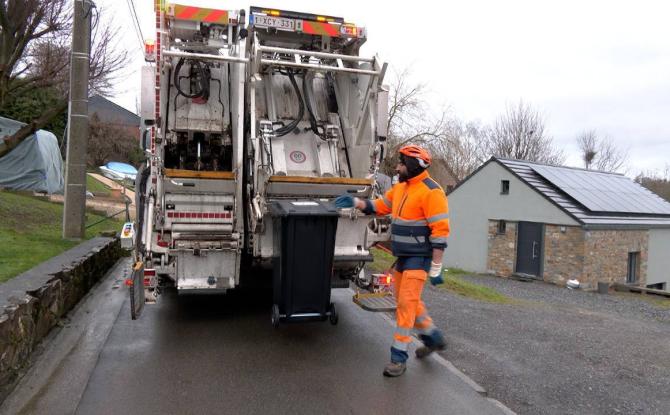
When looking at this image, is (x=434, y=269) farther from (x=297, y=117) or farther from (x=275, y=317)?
(x=297, y=117)

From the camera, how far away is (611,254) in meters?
19.7

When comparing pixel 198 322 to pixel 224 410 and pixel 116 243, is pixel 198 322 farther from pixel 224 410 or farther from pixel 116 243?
pixel 116 243

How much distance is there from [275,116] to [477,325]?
3.28 metres

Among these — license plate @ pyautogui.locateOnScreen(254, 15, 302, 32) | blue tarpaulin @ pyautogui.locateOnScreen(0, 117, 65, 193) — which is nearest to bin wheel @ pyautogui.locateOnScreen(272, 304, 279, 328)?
license plate @ pyautogui.locateOnScreen(254, 15, 302, 32)

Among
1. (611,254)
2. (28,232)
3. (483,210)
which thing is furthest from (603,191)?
(28,232)

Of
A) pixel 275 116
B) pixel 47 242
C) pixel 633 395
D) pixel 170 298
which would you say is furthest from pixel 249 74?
pixel 47 242

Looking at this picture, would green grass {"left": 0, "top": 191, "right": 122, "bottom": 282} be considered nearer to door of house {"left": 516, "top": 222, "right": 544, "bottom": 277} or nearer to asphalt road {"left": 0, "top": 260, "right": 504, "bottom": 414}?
asphalt road {"left": 0, "top": 260, "right": 504, "bottom": 414}

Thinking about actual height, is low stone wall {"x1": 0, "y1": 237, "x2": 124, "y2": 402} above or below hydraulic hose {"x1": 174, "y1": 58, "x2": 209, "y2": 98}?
below

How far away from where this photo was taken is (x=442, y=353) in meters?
5.24

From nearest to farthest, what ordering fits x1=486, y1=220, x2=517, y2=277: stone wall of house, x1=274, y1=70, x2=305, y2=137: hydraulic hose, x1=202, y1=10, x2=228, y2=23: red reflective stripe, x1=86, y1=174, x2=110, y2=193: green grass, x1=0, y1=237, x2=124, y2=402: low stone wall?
x1=0, y1=237, x2=124, y2=402: low stone wall
x1=202, y1=10, x2=228, y2=23: red reflective stripe
x1=274, y1=70, x2=305, y2=137: hydraulic hose
x1=486, y1=220, x2=517, y2=277: stone wall of house
x1=86, y1=174, x2=110, y2=193: green grass

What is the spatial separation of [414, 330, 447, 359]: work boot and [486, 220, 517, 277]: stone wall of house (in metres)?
17.0

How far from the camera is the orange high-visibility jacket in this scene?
184 inches

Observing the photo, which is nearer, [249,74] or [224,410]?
[224,410]

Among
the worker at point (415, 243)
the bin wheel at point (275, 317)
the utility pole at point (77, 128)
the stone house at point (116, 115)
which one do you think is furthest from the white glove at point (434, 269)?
the stone house at point (116, 115)
